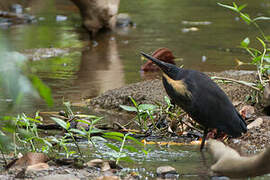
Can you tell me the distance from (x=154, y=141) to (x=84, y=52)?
3744mm

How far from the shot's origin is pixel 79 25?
28.4 feet

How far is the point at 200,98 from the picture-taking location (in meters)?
2.53

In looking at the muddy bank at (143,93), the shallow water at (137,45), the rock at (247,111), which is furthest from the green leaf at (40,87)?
the muddy bank at (143,93)

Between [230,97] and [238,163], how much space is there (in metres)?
1.92

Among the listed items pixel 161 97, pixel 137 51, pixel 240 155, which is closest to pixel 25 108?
pixel 161 97

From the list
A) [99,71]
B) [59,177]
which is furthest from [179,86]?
[99,71]

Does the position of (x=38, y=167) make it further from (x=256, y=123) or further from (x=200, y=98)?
(x=256, y=123)

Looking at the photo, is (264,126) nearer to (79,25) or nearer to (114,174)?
(114,174)

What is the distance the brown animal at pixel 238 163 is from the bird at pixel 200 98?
0.66 m

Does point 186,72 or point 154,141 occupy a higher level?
point 186,72

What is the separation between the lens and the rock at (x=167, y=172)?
7.13 ft

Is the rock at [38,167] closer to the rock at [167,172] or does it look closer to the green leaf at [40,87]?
the rock at [167,172]

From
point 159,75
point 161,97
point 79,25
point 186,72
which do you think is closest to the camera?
point 186,72

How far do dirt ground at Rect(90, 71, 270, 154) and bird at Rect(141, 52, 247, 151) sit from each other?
0.79 ft
